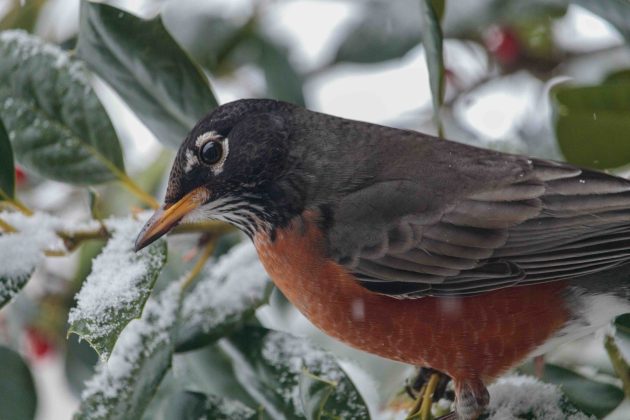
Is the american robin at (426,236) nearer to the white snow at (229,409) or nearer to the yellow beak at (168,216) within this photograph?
the yellow beak at (168,216)

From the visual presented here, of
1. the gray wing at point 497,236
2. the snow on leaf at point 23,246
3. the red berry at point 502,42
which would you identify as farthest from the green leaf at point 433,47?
the red berry at point 502,42

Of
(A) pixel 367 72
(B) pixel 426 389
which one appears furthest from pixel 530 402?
(A) pixel 367 72

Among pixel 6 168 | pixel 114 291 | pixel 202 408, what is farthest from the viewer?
pixel 6 168

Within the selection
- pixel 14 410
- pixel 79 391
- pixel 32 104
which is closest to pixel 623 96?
pixel 32 104

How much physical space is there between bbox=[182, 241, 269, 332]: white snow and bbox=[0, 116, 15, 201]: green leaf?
0.55 m

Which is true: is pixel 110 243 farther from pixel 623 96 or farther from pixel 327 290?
pixel 623 96

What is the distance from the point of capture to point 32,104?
2576 millimetres

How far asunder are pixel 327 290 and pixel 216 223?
43cm

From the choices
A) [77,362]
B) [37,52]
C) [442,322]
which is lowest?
[77,362]

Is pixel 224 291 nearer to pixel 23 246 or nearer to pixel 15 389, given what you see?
pixel 23 246

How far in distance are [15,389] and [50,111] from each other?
2.61ft

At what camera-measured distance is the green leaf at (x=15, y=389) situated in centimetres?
261

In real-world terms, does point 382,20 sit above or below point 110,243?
above

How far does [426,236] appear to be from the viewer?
2.50 meters
